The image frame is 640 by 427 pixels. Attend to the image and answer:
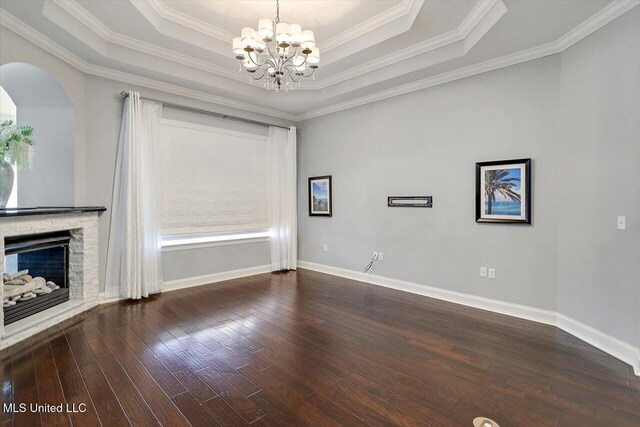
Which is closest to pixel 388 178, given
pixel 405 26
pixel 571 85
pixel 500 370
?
pixel 405 26

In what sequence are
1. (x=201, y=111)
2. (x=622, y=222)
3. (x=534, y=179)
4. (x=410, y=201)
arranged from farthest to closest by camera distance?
(x=201, y=111) → (x=410, y=201) → (x=534, y=179) → (x=622, y=222)

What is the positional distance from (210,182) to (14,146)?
7.85 ft

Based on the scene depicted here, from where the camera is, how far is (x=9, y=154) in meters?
3.15

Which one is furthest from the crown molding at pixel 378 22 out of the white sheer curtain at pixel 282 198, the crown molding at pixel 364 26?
the white sheer curtain at pixel 282 198

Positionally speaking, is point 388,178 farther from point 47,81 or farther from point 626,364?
point 47,81

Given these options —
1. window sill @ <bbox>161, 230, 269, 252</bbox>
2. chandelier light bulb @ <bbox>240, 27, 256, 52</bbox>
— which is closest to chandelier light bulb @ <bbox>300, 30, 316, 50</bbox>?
chandelier light bulb @ <bbox>240, 27, 256, 52</bbox>

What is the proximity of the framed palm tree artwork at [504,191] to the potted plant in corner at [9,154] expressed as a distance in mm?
5180

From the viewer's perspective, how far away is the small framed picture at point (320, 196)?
19.3 feet

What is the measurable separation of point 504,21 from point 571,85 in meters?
1.03

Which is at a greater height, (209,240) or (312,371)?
(209,240)

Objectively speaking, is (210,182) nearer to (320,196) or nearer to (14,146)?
(320,196)

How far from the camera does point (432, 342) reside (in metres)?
3.02

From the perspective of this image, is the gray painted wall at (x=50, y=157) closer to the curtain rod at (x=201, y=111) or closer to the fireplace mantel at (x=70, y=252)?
the fireplace mantel at (x=70, y=252)

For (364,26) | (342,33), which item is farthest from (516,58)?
(342,33)
